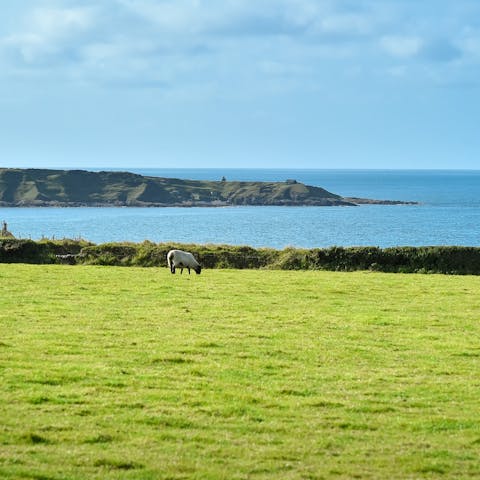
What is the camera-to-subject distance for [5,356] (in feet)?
58.3

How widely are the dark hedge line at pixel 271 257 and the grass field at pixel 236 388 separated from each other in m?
19.1

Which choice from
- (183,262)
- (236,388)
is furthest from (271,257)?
(236,388)

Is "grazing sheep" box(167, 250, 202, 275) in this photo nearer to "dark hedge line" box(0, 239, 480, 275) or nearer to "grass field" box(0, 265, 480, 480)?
"dark hedge line" box(0, 239, 480, 275)

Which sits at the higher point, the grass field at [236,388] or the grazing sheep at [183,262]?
the grazing sheep at [183,262]

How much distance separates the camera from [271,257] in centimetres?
5084

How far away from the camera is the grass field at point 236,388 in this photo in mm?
11203

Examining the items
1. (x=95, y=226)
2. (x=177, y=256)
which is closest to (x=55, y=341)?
(x=177, y=256)

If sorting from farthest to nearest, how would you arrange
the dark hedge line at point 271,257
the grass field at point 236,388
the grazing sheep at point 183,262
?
the dark hedge line at point 271,257
the grazing sheep at point 183,262
the grass field at point 236,388

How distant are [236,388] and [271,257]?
35.3 metres

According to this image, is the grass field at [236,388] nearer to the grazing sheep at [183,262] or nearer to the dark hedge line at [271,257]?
the grazing sheep at [183,262]

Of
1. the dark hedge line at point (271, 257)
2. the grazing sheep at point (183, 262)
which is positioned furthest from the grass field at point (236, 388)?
the dark hedge line at point (271, 257)

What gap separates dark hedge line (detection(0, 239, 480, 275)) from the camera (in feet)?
160

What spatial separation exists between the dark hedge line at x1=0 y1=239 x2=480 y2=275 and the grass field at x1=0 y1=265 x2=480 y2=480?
1913 centimetres

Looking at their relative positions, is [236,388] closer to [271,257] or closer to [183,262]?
[183,262]
